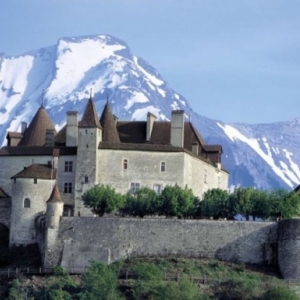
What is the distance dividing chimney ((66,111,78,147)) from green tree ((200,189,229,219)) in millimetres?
11904

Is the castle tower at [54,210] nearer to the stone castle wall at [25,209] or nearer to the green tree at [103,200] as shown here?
the stone castle wall at [25,209]

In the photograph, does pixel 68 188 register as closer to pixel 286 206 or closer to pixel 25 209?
pixel 25 209

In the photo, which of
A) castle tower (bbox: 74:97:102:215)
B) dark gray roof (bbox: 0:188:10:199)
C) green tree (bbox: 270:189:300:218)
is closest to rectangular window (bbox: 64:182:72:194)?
castle tower (bbox: 74:97:102:215)

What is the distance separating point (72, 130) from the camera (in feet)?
316

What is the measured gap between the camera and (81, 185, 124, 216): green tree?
8988 cm

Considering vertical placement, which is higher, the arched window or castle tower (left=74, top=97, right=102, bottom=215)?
castle tower (left=74, top=97, right=102, bottom=215)

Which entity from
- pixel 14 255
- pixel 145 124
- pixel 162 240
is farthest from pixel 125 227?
pixel 145 124

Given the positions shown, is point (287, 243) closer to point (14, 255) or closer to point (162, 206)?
point (162, 206)

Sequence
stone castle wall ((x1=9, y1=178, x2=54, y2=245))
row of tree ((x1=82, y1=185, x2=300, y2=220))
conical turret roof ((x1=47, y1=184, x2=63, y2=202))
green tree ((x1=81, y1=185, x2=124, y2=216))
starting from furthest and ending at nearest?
green tree ((x1=81, y1=185, x2=124, y2=216)) < stone castle wall ((x1=9, y1=178, x2=54, y2=245)) < row of tree ((x1=82, y1=185, x2=300, y2=220)) < conical turret roof ((x1=47, y1=184, x2=63, y2=202))

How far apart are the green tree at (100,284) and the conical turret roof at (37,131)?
1998 centimetres

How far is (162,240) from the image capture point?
278 ft

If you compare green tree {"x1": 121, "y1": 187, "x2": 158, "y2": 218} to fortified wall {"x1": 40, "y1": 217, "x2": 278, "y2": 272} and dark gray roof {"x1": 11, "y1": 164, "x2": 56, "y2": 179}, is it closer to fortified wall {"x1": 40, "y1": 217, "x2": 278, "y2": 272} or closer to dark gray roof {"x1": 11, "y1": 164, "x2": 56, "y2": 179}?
fortified wall {"x1": 40, "y1": 217, "x2": 278, "y2": 272}

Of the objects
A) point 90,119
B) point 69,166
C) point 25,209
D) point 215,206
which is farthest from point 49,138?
point 215,206

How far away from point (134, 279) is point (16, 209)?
12882mm
